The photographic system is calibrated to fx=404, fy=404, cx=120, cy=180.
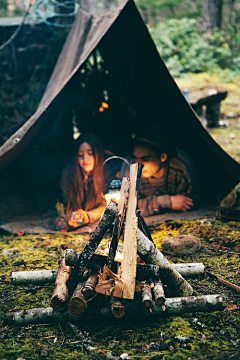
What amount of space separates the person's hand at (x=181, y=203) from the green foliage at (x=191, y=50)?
6297 millimetres

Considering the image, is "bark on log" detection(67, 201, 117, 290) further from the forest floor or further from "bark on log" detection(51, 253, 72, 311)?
the forest floor

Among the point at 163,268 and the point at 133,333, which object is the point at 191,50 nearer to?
the point at 163,268

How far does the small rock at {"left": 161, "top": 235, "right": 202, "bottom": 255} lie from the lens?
4.51 metres

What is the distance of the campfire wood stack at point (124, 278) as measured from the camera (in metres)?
3.12

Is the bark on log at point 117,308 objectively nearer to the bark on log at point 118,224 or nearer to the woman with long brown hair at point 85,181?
the bark on log at point 118,224

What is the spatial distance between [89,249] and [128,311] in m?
0.60

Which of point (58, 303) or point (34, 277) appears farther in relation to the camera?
point (34, 277)

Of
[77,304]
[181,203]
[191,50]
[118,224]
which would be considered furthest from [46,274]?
[191,50]

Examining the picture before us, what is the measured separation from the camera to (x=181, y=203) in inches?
227

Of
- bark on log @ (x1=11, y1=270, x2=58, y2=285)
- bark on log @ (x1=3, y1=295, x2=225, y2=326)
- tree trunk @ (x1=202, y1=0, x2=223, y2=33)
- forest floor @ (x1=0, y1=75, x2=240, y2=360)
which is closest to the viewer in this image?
forest floor @ (x1=0, y1=75, x2=240, y2=360)

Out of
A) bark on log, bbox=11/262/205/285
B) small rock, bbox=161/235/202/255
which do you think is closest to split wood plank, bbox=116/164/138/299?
bark on log, bbox=11/262/205/285

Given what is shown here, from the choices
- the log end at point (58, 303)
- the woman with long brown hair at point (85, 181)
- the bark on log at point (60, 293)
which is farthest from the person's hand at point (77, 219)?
the log end at point (58, 303)

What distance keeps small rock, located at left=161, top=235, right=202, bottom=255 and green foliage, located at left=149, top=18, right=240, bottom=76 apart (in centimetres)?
753

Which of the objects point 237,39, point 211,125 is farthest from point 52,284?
point 237,39
